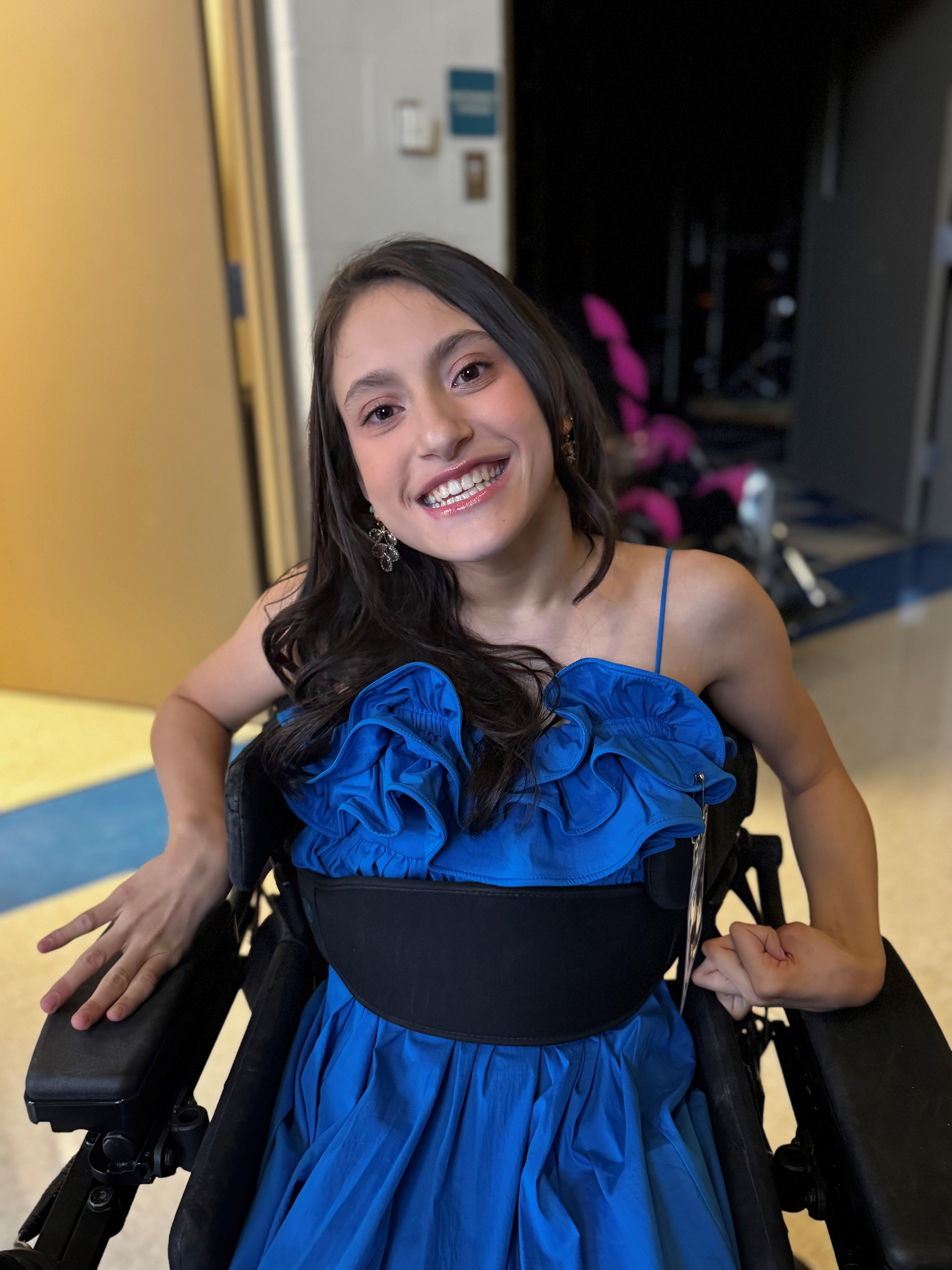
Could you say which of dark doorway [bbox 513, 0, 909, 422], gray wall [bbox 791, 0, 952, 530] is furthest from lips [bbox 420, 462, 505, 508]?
dark doorway [bbox 513, 0, 909, 422]

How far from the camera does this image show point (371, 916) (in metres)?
0.94

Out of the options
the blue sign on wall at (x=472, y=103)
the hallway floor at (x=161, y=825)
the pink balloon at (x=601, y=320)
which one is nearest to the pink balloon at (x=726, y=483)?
the pink balloon at (x=601, y=320)

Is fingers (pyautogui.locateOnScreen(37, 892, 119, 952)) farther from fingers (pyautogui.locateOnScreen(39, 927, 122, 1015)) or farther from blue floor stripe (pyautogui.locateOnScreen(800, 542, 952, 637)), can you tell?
blue floor stripe (pyautogui.locateOnScreen(800, 542, 952, 637))

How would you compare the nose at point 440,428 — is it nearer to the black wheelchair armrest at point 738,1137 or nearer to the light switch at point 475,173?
the black wheelchair armrest at point 738,1137

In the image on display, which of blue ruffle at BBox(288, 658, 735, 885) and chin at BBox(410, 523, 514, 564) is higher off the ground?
chin at BBox(410, 523, 514, 564)

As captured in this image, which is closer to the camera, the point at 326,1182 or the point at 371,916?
the point at 326,1182

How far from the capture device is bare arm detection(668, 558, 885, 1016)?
34.9 inches

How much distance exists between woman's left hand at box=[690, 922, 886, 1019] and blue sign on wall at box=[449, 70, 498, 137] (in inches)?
92.6

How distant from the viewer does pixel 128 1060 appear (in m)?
0.80

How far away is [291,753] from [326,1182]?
0.37m

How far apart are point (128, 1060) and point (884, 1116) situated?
1.89ft

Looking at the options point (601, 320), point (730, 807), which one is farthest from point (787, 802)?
point (601, 320)

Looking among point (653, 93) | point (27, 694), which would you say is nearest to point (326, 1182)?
point (27, 694)

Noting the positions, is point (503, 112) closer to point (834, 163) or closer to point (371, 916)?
point (371, 916)
